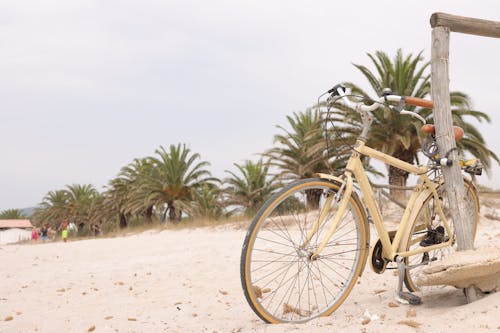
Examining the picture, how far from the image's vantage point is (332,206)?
3.20 metres

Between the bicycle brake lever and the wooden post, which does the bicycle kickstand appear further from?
the bicycle brake lever

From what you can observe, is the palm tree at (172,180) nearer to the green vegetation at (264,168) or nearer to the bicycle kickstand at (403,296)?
the green vegetation at (264,168)

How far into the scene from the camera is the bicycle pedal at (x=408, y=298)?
10.9 feet

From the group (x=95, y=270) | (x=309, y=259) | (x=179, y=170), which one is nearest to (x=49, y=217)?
(x=179, y=170)

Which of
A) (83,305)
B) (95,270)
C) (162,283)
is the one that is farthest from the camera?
(95,270)

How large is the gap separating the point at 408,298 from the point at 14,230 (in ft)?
192

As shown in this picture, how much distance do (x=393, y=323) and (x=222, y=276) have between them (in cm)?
326

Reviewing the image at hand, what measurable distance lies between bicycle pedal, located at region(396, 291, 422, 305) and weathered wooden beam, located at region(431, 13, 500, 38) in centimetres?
197

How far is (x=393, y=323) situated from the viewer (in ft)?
9.66

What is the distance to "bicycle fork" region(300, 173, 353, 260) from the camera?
3.04 m

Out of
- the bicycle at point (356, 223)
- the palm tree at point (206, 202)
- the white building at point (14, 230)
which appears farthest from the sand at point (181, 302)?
the white building at point (14, 230)

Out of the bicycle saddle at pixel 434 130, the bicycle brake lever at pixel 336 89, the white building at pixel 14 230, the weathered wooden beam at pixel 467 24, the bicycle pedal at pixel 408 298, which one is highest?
the weathered wooden beam at pixel 467 24

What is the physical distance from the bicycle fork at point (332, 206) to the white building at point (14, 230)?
176 ft

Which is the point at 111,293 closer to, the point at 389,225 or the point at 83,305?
the point at 83,305
